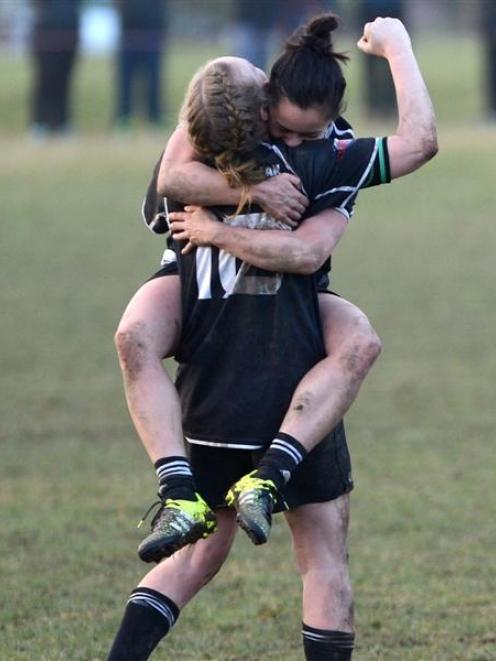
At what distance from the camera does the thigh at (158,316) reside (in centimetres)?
415

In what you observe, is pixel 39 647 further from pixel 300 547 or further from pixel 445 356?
pixel 445 356

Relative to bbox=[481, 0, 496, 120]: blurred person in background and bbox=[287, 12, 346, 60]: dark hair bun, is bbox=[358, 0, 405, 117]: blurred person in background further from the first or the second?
bbox=[287, 12, 346, 60]: dark hair bun

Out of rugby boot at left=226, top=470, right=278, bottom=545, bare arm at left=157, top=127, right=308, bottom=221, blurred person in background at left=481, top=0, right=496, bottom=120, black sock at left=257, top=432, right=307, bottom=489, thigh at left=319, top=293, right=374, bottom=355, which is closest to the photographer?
rugby boot at left=226, top=470, right=278, bottom=545

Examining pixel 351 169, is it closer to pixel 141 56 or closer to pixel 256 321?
pixel 256 321

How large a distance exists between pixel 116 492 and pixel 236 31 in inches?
599

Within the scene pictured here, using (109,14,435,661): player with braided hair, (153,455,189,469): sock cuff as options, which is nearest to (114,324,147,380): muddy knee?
(109,14,435,661): player with braided hair

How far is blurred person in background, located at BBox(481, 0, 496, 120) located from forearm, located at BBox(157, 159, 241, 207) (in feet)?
61.0

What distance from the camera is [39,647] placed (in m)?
4.96

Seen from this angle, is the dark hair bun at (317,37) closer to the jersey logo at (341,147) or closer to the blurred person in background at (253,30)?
the jersey logo at (341,147)

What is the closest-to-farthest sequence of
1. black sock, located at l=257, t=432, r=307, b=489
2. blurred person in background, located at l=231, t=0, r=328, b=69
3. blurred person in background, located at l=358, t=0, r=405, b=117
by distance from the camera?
1. black sock, located at l=257, t=432, r=307, b=489
2. blurred person in background, located at l=231, t=0, r=328, b=69
3. blurred person in background, located at l=358, t=0, r=405, b=117

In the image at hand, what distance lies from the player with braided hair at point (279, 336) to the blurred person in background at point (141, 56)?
17.1 m

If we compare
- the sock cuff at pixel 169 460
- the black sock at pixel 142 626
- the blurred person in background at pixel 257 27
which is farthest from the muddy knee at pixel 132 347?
the blurred person in background at pixel 257 27

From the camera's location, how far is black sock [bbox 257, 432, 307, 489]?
4008 mm

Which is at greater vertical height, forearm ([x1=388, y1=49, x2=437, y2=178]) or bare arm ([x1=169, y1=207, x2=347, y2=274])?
forearm ([x1=388, y1=49, x2=437, y2=178])
